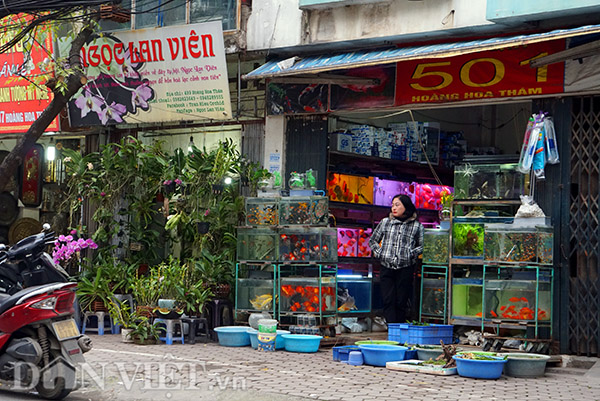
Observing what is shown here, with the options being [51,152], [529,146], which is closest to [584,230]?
[529,146]

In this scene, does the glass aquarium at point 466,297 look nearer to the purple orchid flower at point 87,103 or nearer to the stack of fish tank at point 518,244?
the stack of fish tank at point 518,244

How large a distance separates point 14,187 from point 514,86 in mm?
10338

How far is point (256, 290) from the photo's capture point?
36.9ft

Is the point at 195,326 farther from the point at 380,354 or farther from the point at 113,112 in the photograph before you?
the point at 113,112

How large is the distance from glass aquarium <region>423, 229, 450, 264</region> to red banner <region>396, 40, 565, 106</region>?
5.72 feet

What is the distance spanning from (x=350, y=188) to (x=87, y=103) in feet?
15.2

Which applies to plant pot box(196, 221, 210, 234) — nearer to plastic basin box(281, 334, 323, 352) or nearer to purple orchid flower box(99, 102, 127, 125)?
plastic basin box(281, 334, 323, 352)

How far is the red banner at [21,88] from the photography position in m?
14.5

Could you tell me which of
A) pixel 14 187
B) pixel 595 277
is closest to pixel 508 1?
pixel 595 277

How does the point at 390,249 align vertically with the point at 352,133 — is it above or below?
below

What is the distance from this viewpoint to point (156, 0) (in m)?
12.9

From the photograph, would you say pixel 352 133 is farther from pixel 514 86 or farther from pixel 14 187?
pixel 14 187

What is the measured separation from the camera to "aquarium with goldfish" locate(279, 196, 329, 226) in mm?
11062

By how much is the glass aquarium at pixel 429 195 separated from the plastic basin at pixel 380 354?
508cm
